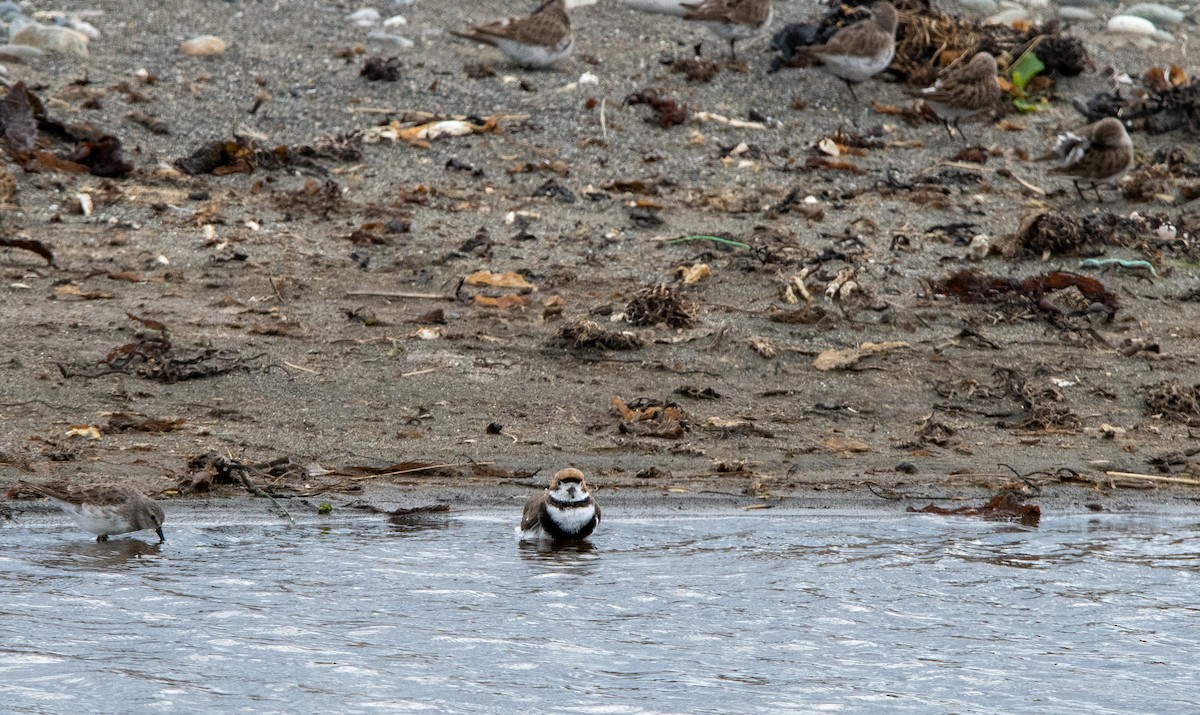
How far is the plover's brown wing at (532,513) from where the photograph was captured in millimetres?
6525

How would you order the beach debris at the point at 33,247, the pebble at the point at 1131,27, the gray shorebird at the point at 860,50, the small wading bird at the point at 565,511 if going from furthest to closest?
the pebble at the point at 1131,27, the gray shorebird at the point at 860,50, the beach debris at the point at 33,247, the small wading bird at the point at 565,511

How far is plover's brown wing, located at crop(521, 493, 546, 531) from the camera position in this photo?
652 cm

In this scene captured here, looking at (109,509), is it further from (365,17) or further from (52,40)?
(365,17)

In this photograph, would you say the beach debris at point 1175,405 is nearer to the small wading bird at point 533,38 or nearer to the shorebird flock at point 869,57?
the shorebird flock at point 869,57

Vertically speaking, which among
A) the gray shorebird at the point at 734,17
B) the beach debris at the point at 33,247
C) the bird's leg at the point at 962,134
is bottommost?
the beach debris at the point at 33,247

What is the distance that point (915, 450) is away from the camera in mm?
7762

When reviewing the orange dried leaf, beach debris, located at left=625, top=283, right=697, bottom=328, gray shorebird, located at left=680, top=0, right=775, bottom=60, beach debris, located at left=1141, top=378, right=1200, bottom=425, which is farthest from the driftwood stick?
gray shorebird, located at left=680, top=0, right=775, bottom=60

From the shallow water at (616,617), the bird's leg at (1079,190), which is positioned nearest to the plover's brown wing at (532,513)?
the shallow water at (616,617)

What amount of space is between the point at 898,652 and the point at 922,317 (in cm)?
400

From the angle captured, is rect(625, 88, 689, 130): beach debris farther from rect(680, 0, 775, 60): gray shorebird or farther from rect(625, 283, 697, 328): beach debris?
rect(625, 283, 697, 328): beach debris

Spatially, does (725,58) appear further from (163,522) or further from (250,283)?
(163,522)

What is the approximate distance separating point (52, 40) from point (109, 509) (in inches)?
355

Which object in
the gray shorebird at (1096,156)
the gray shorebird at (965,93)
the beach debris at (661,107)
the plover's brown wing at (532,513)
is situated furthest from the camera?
the beach debris at (661,107)

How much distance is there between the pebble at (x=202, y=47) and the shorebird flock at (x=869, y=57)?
2337 millimetres
